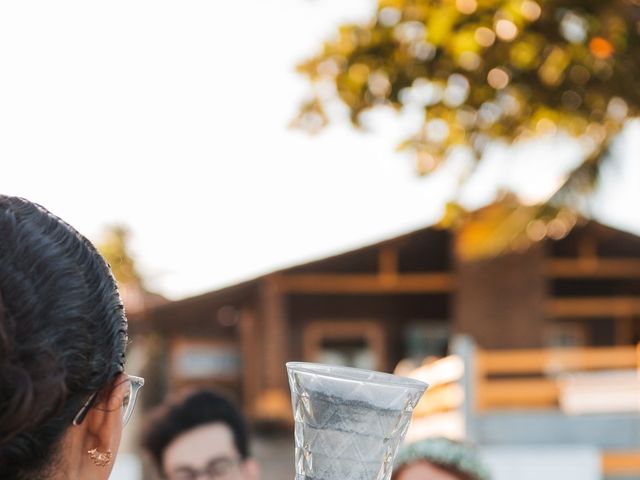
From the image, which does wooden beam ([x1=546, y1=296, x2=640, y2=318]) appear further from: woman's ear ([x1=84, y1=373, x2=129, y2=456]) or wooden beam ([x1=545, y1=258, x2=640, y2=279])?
woman's ear ([x1=84, y1=373, x2=129, y2=456])

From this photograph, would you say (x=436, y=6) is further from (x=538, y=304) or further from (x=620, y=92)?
(x=538, y=304)

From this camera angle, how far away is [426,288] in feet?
58.4

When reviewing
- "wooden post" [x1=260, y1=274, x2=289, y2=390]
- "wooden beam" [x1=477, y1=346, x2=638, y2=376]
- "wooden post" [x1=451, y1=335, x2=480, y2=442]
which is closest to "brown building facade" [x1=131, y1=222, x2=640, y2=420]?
"wooden post" [x1=260, y1=274, x2=289, y2=390]

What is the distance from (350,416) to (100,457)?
0.82ft

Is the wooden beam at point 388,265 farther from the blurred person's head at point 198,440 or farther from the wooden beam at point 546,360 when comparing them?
the blurred person's head at point 198,440

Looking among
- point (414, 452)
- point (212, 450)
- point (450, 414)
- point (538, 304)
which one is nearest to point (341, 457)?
point (414, 452)

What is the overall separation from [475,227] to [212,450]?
33.9ft

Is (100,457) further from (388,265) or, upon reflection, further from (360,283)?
(360,283)

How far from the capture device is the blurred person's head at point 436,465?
2.69 metres

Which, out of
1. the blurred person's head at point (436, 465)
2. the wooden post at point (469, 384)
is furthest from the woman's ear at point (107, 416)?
the wooden post at point (469, 384)

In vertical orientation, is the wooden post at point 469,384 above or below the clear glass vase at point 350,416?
above

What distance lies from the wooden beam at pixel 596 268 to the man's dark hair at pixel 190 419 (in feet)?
47.5

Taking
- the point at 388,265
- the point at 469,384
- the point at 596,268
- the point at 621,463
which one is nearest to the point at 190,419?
the point at 469,384

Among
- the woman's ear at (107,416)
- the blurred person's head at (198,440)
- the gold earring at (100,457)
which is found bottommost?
the gold earring at (100,457)
